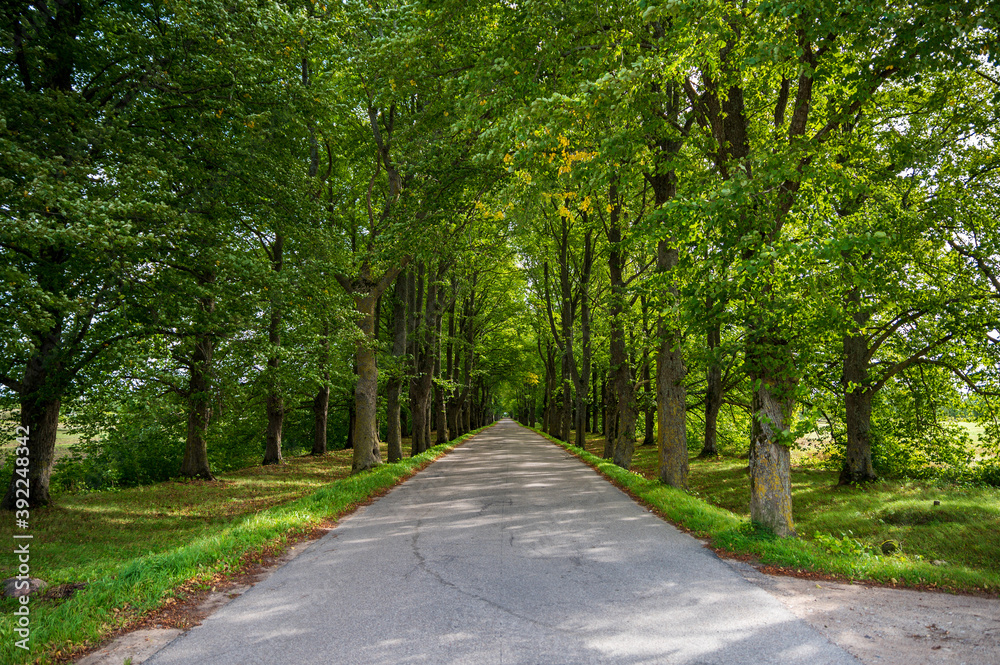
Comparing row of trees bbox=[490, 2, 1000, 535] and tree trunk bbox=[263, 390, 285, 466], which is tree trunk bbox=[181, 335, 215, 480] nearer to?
tree trunk bbox=[263, 390, 285, 466]

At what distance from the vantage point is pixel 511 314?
120ft

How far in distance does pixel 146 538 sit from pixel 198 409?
648cm

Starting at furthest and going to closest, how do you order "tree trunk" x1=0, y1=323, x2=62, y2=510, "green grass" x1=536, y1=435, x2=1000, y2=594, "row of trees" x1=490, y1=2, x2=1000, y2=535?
1. "tree trunk" x1=0, y1=323, x2=62, y2=510
2. "row of trees" x1=490, y1=2, x2=1000, y2=535
3. "green grass" x1=536, y1=435, x2=1000, y2=594

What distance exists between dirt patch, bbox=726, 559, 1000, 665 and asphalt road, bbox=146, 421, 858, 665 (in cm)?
24

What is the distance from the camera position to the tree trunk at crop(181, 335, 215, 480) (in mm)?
13797

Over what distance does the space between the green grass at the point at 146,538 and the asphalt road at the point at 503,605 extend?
2.50 ft

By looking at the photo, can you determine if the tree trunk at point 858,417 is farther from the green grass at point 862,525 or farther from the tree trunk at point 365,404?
the tree trunk at point 365,404

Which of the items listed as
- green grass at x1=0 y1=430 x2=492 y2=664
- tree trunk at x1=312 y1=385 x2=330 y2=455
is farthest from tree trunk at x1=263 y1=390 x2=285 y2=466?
tree trunk at x1=312 y1=385 x2=330 y2=455

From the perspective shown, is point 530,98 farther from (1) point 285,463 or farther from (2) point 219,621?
(1) point 285,463

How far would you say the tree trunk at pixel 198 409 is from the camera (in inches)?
543

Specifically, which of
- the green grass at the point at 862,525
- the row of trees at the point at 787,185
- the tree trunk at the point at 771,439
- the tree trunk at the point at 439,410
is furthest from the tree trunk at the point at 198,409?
the tree trunk at the point at 771,439

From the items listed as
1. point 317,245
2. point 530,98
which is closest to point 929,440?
point 530,98

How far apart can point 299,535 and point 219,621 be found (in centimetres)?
330

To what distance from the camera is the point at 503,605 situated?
4.67m
